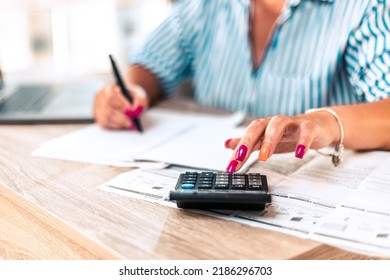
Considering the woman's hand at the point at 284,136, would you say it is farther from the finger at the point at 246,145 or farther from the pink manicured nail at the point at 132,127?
the pink manicured nail at the point at 132,127

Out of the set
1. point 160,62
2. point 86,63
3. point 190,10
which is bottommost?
point 86,63

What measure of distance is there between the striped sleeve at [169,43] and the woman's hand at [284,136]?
2.00 feet

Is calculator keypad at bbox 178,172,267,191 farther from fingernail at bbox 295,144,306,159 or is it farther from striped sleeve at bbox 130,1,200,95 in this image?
striped sleeve at bbox 130,1,200,95

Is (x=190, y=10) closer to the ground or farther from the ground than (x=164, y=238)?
farther from the ground

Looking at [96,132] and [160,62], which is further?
[160,62]

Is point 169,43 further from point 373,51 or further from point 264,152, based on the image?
point 264,152

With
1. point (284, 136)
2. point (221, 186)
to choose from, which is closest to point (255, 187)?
point (221, 186)

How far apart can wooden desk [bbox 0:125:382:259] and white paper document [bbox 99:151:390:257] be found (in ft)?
0.07

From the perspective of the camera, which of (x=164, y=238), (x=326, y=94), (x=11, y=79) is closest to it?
(x=164, y=238)

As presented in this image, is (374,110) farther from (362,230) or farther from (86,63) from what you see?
(86,63)

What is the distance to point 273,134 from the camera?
0.73m

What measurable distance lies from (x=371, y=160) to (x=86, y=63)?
2.47 m

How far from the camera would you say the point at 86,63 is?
308cm

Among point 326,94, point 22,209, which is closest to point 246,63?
point 326,94
